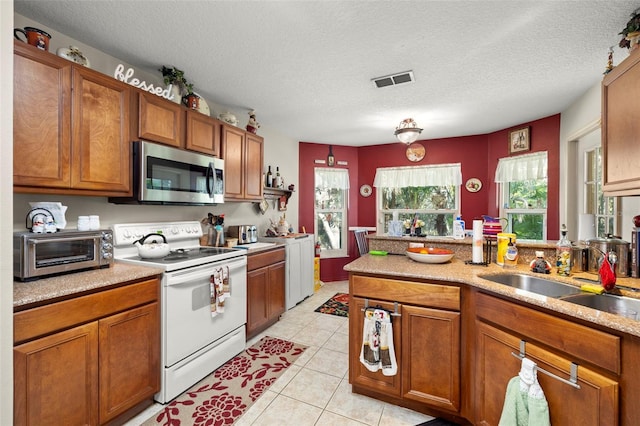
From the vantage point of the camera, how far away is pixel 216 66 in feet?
7.61

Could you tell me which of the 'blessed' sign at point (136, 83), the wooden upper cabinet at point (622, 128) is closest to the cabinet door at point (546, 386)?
the wooden upper cabinet at point (622, 128)

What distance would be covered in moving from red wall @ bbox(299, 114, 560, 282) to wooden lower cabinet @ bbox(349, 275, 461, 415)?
2.79 meters

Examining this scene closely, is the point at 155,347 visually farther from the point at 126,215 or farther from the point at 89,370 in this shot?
the point at 126,215

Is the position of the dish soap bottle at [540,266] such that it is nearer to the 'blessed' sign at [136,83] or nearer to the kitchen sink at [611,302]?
the kitchen sink at [611,302]

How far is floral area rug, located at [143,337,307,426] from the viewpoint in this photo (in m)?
1.75

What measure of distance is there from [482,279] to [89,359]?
2.21 metres

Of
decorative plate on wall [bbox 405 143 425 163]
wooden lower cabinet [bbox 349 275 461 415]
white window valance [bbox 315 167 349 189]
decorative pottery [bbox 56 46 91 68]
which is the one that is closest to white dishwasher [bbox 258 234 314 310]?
white window valance [bbox 315 167 349 189]

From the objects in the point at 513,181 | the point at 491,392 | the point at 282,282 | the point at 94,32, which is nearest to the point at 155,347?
the point at 282,282

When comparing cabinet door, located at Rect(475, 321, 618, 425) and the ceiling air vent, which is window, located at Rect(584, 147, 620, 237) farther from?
the ceiling air vent

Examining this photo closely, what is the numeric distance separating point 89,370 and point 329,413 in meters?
1.39

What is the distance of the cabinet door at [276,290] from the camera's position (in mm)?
3095

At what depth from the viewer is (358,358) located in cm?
193

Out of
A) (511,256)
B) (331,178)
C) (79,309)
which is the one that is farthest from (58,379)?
(331,178)

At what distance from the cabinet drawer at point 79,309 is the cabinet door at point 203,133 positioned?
4.19ft
